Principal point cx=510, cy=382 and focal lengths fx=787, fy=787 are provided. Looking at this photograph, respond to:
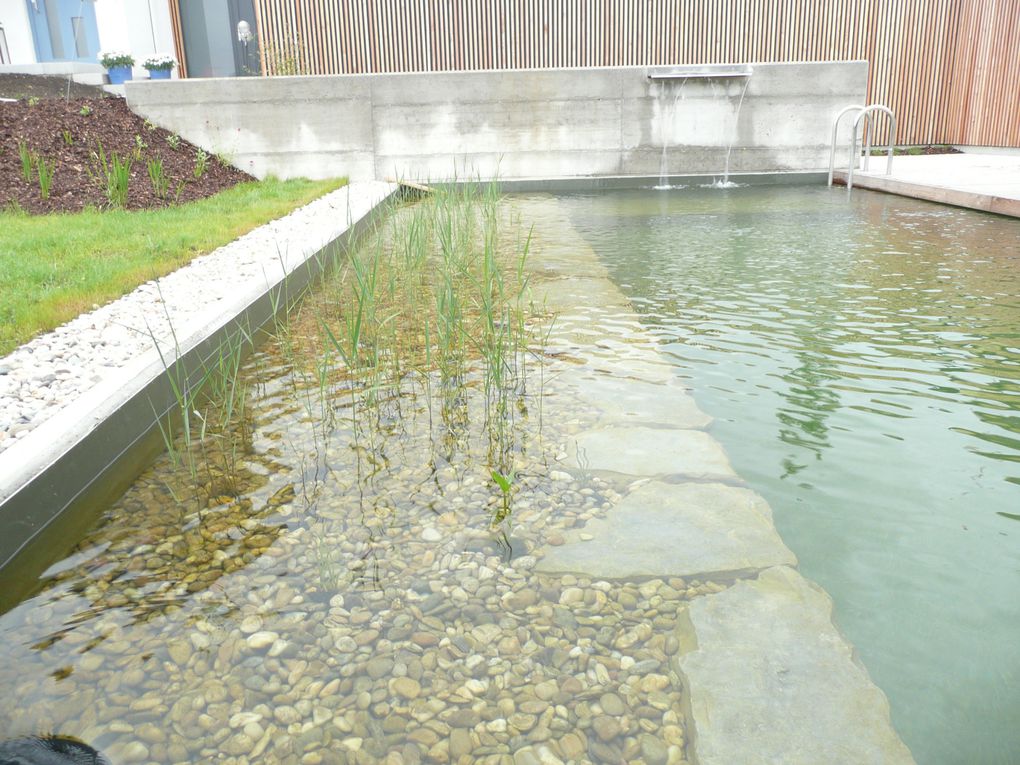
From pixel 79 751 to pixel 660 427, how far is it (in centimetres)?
173

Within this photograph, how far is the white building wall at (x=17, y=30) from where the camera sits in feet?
44.3

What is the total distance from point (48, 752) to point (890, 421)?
2.31 meters

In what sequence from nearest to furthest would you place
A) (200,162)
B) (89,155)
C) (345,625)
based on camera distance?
(345,625) < (89,155) < (200,162)

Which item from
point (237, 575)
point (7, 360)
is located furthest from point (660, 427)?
point (7, 360)

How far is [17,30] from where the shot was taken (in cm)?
1362

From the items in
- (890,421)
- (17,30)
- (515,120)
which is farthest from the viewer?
(17,30)

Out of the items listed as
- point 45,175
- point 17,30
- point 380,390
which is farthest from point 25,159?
point 17,30

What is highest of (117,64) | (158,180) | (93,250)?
(117,64)

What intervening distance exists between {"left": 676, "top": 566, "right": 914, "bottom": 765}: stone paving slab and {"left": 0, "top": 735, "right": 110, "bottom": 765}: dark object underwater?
0.96m

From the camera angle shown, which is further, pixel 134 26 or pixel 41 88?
pixel 134 26

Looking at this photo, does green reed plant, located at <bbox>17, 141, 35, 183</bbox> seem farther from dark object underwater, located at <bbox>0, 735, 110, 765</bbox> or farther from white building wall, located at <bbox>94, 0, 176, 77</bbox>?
dark object underwater, located at <bbox>0, 735, 110, 765</bbox>

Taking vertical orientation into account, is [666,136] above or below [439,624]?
above

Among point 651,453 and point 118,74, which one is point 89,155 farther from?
point 651,453

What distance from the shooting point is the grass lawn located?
11.4 feet
